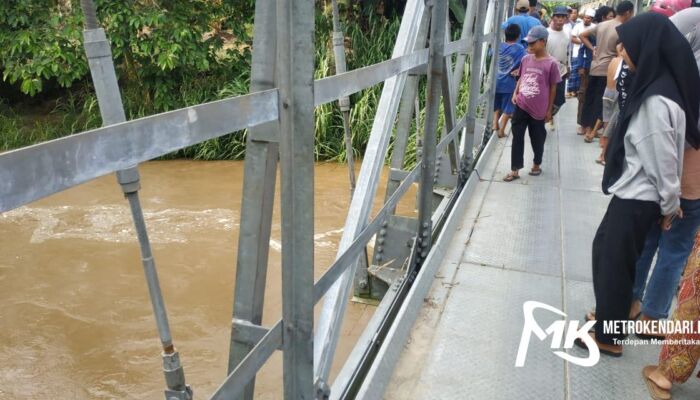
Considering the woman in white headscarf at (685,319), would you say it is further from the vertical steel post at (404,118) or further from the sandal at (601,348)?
the vertical steel post at (404,118)

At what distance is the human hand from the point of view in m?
2.45

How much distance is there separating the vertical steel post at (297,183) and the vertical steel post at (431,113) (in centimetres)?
174

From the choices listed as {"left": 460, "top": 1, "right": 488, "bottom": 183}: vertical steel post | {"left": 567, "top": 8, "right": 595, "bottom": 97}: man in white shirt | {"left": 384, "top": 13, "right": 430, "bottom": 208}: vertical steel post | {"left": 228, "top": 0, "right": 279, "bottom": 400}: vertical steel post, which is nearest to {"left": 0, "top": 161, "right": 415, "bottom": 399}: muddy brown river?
{"left": 384, "top": 13, "right": 430, "bottom": 208}: vertical steel post

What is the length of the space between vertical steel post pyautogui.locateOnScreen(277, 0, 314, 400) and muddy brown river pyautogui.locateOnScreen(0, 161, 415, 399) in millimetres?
2121

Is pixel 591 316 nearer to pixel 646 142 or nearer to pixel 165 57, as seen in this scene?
pixel 646 142

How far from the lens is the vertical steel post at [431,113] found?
10.1ft

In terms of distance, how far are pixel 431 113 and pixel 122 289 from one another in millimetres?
3542

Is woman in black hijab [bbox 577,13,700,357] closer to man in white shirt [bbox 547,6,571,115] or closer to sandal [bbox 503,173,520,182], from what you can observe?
sandal [bbox 503,173,520,182]

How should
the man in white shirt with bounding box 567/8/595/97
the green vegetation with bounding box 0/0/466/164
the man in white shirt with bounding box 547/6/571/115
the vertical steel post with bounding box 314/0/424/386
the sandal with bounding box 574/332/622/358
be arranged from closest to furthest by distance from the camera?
1. the vertical steel post with bounding box 314/0/424/386
2. the sandal with bounding box 574/332/622/358
3. the man in white shirt with bounding box 547/6/571/115
4. the man in white shirt with bounding box 567/8/595/97
5. the green vegetation with bounding box 0/0/466/164

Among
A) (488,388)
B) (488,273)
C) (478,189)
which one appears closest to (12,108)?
(478,189)

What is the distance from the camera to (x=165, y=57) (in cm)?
797

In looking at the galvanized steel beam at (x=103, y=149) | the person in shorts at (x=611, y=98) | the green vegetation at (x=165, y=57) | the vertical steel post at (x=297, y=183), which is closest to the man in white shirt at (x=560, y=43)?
the person in shorts at (x=611, y=98)

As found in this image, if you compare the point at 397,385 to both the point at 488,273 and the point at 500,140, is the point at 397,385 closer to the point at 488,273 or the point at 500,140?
the point at 488,273

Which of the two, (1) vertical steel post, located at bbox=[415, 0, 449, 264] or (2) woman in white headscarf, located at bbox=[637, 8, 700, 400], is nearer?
(2) woman in white headscarf, located at bbox=[637, 8, 700, 400]
